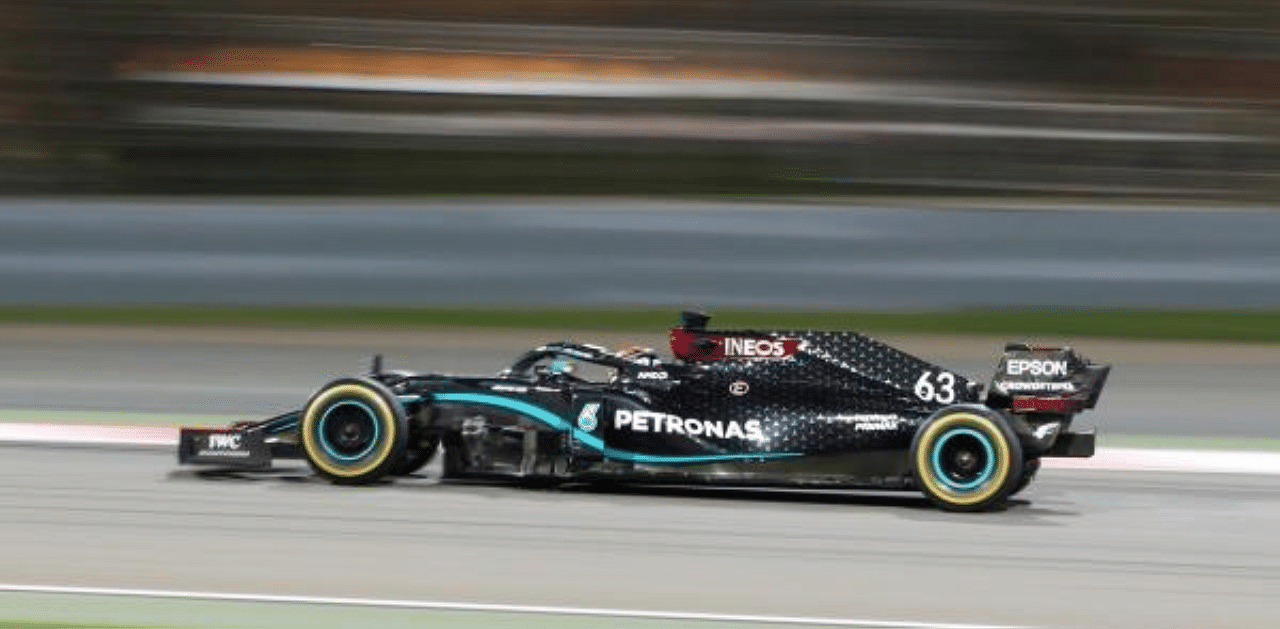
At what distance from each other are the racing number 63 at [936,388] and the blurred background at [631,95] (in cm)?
640

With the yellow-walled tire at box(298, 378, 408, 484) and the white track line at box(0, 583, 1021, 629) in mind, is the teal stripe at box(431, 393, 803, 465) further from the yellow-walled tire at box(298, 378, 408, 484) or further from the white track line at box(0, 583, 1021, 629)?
the white track line at box(0, 583, 1021, 629)

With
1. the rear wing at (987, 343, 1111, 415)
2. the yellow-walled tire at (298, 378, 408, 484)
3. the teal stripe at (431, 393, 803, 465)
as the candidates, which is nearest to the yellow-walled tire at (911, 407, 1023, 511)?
the rear wing at (987, 343, 1111, 415)

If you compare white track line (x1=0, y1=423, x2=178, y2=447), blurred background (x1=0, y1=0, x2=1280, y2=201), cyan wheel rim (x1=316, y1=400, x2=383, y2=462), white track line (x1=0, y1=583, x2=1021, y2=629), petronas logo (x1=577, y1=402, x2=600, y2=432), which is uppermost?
blurred background (x1=0, y1=0, x2=1280, y2=201)

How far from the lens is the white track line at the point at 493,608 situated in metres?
5.85

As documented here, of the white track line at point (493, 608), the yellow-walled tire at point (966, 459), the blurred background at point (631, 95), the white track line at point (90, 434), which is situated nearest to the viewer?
the white track line at point (493, 608)

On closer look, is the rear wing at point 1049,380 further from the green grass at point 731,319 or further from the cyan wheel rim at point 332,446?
the green grass at point 731,319

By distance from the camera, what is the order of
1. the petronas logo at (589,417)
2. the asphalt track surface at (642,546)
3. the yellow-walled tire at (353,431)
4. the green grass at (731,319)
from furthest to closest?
the green grass at (731,319)
the yellow-walled tire at (353,431)
the petronas logo at (589,417)
the asphalt track surface at (642,546)

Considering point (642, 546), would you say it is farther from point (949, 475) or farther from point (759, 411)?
point (949, 475)

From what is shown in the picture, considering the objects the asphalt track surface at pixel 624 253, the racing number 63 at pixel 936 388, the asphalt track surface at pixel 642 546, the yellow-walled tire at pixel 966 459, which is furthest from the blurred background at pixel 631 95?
the yellow-walled tire at pixel 966 459

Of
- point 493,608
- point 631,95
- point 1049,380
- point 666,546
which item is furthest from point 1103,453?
point 631,95

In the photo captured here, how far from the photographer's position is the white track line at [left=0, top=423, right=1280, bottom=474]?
9.48m

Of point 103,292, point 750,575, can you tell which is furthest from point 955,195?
point 750,575

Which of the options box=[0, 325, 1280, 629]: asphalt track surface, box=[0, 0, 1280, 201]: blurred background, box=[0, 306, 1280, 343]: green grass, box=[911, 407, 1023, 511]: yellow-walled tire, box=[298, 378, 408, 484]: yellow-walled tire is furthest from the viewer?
box=[0, 0, 1280, 201]: blurred background

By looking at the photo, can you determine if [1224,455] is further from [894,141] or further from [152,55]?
[152,55]
